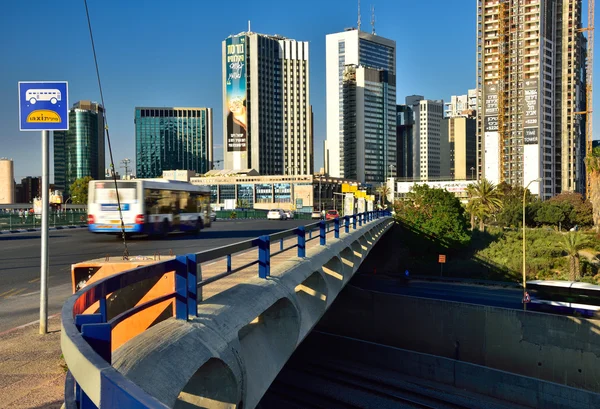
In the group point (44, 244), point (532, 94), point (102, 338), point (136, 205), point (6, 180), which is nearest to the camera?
point (102, 338)

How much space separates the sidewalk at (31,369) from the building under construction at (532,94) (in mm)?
150583

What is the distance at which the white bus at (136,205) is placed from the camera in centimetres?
2616

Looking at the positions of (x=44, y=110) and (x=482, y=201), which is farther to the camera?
(x=482, y=201)

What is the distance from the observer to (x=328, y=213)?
226ft

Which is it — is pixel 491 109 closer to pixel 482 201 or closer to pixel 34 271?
pixel 482 201

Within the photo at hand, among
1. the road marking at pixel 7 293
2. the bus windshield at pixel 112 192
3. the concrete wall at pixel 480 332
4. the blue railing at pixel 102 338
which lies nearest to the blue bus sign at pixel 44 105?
the blue railing at pixel 102 338

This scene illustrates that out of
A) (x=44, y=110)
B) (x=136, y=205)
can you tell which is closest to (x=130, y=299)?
(x=44, y=110)

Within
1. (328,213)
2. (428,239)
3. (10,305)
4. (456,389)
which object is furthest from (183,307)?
(328,213)

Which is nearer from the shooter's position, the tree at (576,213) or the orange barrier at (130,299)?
the orange barrier at (130,299)

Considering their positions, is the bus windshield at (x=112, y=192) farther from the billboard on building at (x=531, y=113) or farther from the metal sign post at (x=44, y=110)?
the billboard on building at (x=531, y=113)

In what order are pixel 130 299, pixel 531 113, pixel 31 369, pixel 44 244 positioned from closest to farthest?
pixel 31 369, pixel 130 299, pixel 44 244, pixel 531 113

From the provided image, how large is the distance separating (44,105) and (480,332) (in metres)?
34.0

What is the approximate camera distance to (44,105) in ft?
29.8

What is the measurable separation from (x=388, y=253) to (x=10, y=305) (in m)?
54.1
